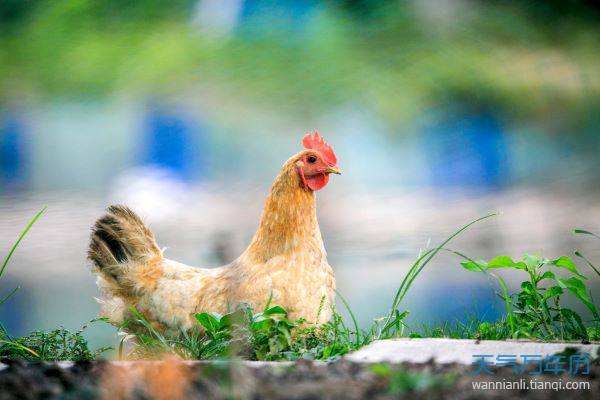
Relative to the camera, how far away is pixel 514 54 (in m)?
3.71

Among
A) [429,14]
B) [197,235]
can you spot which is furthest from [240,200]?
[429,14]

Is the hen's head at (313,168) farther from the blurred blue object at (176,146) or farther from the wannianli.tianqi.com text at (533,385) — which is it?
the wannianli.tianqi.com text at (533,385)

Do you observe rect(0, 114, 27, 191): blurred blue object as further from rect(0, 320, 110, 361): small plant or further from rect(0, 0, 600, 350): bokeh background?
rect(0, 320, 110, 361): small plant

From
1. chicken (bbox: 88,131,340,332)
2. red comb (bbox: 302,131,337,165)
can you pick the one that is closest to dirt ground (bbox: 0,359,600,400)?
chicken (bbox: 88,131,340,332)

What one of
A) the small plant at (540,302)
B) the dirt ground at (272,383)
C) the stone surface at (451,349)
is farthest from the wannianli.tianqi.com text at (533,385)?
the small plant at (540,302)

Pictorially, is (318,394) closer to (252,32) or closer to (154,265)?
(154,265)

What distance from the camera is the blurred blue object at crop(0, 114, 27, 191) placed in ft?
11.5

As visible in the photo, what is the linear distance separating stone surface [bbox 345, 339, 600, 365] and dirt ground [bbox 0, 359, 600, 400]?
0.38 m

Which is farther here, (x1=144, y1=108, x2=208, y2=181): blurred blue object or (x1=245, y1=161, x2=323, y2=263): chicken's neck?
(x1=144, y1=108, x2=208, y2=181): blurred blue object

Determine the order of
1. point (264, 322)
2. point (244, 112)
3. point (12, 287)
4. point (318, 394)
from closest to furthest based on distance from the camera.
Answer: point (318, 394) < point (264, 322) < point (12, 287) < point (244, 112)

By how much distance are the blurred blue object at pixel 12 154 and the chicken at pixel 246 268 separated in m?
0.77

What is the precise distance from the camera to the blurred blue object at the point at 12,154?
350cm

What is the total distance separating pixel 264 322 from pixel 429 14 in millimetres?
2258

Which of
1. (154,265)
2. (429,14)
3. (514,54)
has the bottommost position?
(154,265)
